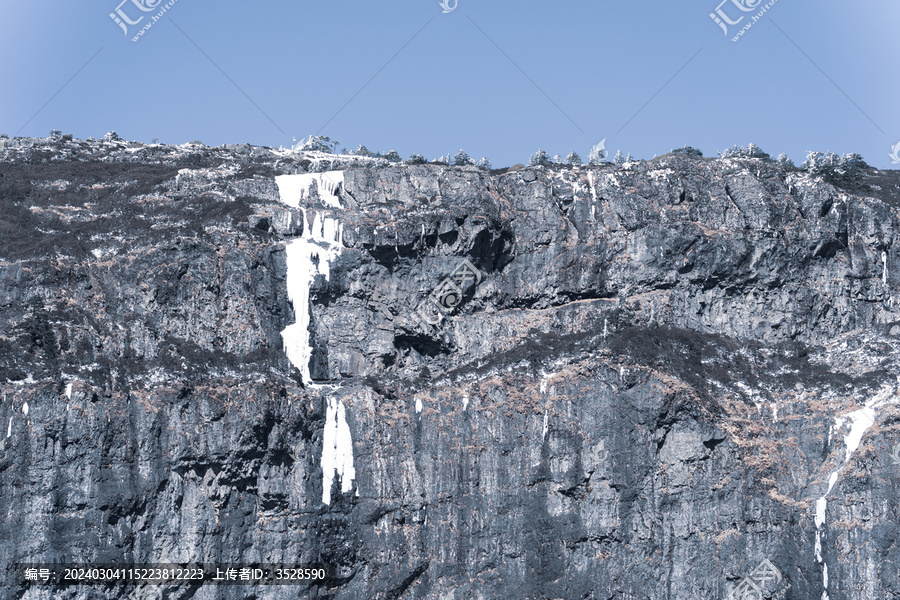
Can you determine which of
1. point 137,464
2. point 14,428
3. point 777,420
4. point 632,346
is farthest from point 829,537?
point 14,428

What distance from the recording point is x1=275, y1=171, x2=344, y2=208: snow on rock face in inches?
3565

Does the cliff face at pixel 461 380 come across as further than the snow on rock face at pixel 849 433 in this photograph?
No

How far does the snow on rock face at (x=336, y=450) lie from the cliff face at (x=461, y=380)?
0.13 m

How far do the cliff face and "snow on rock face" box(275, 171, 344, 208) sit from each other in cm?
18

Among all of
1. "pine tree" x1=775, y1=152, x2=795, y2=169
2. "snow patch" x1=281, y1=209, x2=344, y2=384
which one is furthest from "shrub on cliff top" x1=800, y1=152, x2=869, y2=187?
"snow patch" x1=281, y1=209, x2=344, y2=384

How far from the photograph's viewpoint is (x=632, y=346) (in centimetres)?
8500

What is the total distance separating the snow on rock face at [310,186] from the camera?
90562 mm

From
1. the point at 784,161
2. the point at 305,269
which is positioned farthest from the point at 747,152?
the point at 305,269

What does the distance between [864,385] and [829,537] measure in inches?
354

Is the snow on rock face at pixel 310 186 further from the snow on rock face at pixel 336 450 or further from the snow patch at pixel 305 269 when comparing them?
the snow on rock face at pixel 336 450

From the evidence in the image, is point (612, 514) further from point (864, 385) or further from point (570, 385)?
point (864, 385)

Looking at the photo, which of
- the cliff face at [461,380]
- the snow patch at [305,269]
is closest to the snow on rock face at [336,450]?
the cliff face at [461,380]
